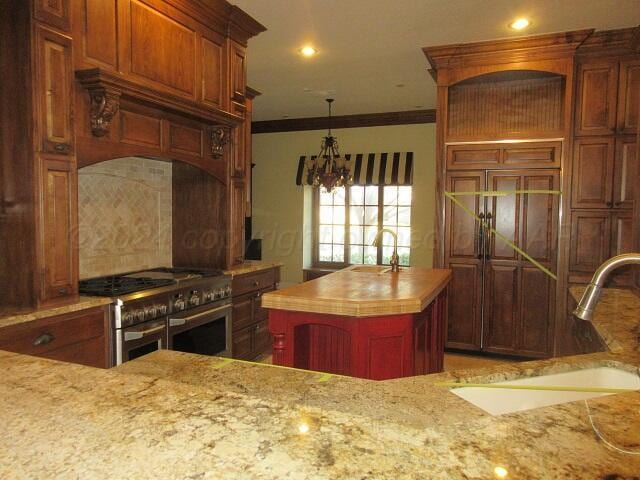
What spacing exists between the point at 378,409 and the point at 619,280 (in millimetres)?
3941

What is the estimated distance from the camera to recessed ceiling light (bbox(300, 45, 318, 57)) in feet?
13.9

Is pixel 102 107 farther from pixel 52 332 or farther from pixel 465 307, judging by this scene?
pixel 465 307

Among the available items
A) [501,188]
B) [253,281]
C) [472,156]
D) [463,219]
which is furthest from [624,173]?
[253,281]

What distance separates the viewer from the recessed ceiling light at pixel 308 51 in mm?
4252

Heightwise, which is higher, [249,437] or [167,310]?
[249,437]

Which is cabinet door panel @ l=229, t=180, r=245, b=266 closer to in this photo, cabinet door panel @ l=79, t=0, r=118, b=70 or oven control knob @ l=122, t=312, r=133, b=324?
oven control knob @ l=122, t=312, r=133, b=324

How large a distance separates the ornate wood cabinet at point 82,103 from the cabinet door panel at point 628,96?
3.19 metres

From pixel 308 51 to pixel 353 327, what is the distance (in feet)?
9.86

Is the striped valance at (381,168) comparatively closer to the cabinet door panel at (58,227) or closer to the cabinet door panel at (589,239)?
the cabinet door panel at (589,239)

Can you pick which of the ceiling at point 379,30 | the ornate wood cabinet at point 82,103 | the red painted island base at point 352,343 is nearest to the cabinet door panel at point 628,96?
the ceiling at point 379,30

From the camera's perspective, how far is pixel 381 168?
7.31 metres

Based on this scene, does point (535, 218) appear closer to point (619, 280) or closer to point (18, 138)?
point (619, 280)

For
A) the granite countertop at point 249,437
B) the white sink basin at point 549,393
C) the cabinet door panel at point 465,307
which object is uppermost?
the granite countertop at point 249,437

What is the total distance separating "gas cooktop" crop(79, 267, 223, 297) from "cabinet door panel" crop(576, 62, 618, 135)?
3.47 metres
